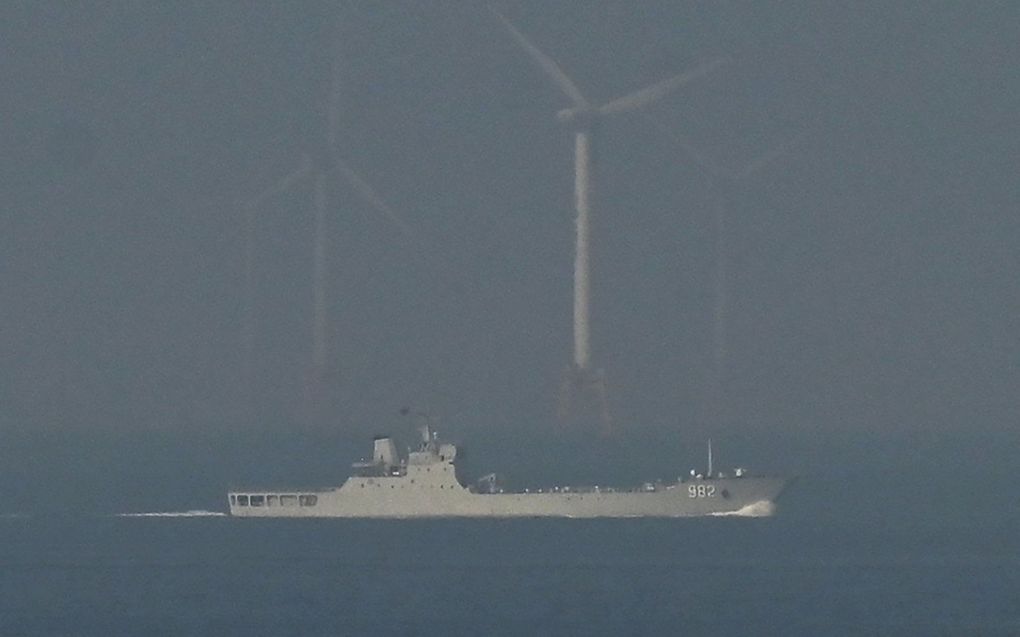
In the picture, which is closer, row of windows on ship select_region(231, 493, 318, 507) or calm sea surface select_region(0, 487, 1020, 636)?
calm sea surface select_region(0, 487, 1020, 636)

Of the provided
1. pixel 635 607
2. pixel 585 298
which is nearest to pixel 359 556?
pixel 635 607

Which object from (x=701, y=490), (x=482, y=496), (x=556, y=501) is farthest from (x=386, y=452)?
(x=701, y=490)

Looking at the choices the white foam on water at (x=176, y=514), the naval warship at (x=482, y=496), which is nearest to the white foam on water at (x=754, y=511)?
the naval warship at (x=482, y=496)

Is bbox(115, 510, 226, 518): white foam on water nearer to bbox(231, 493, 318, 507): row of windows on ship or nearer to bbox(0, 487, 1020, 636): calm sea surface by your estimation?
bbox(0, 487, 1020, 636): calm sea surface

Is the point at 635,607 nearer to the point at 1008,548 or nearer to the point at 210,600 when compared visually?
the point at 210,600

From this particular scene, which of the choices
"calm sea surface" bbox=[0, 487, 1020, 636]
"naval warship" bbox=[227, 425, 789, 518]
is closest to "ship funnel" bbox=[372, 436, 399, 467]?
"naval warship" bbox=[227, 425, 789, 518]

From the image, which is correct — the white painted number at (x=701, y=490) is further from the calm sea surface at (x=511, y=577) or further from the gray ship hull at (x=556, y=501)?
the calm sea surface at (x=511, y=577)
